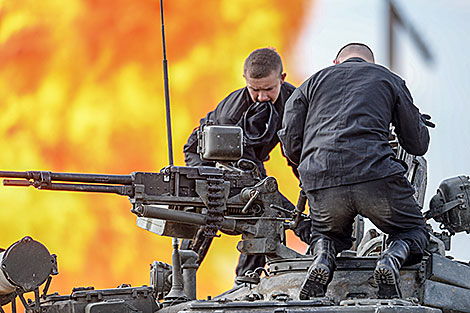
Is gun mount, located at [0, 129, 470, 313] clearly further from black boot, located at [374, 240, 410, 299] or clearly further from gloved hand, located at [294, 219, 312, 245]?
black boot, located at [374, 240, 410, 299]

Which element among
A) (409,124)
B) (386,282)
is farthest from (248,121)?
(386,282)

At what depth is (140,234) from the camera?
545 inches

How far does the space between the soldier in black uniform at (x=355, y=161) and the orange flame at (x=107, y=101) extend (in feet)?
20.3

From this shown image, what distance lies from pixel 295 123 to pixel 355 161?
0.72 m

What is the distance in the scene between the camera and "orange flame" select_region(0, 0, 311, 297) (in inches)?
523

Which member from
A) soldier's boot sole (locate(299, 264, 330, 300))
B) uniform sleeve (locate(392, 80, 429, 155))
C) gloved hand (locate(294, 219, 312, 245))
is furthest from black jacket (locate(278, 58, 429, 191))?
gloved hand (locate(294, 219, 312, 245))

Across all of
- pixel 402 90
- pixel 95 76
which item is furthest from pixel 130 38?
pixel 402 90

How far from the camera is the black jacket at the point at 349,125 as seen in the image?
7.29m

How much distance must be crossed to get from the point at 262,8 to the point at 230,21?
0.51 m

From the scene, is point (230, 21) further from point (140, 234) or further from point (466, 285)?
point (466, 285)

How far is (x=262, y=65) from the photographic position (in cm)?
1073

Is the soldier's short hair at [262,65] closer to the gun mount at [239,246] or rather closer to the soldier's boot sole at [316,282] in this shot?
the gun mount at [239,246]

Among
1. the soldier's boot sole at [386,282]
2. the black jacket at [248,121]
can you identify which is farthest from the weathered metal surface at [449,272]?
the black jacket at [248,121]

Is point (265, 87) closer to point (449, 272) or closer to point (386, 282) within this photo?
point (449, 272)
